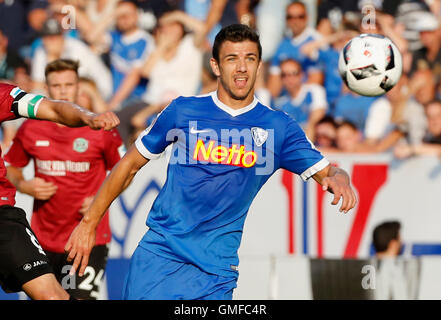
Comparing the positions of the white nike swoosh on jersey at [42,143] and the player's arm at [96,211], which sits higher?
the white nike swoosh on jersey at [42,143]

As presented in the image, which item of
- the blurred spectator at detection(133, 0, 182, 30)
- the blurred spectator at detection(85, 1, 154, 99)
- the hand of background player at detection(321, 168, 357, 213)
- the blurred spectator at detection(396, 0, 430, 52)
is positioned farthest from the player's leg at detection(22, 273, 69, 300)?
the blurred spectator at detection(396, 0, 430, 52)

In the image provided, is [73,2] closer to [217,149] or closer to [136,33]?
[136,33]

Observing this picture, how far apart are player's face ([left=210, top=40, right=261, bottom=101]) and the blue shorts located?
123 centimetres

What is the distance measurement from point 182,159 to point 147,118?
15.3ft

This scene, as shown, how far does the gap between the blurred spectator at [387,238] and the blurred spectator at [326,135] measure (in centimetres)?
118

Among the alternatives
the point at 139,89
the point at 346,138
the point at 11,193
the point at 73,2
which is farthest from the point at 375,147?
the point at 11,193

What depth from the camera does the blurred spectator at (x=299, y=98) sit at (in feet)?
33.8

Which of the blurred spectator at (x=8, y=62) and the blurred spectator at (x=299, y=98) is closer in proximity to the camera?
the blurred spectator at (x=299, y=98)

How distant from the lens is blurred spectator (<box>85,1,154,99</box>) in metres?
10.5

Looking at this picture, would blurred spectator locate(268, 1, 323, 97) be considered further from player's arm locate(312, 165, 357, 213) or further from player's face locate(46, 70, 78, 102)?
player's arm locate(312, 165, 357, 213)

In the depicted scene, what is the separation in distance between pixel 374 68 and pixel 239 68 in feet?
6.87

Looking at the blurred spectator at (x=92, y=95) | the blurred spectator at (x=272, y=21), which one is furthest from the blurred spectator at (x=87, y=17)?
→ the blurred spectator at (x=272, y=21)

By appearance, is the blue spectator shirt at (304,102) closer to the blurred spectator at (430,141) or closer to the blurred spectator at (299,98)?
the blurred spectator at (299,98)
